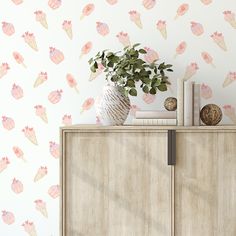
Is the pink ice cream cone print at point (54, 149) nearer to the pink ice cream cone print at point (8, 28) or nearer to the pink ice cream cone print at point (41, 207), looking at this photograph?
the pink ice cream cone print at point (41, 207)

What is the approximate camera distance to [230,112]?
314 cm

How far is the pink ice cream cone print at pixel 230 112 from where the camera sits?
3.14m

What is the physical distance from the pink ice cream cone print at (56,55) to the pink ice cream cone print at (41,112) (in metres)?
0.28

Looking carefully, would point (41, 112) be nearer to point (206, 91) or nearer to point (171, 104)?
point (171, 104)

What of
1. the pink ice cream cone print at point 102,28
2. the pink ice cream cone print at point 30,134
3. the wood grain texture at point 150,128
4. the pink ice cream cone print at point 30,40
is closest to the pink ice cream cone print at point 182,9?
the pink ice cream cone print at point 102,28

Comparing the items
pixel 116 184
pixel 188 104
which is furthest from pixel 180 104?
pixel 116 184

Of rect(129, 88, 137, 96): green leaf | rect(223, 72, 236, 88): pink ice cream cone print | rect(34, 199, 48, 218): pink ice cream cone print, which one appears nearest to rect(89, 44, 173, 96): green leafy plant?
rect(129, 88, 137, 96): green leaf

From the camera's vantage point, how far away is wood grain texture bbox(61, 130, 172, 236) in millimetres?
2795

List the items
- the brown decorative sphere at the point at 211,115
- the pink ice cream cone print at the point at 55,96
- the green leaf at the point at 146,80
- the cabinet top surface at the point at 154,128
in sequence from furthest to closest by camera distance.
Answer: the pink ice cream cone print at the point at 55,96 → the green leaf at the point at 146,80 → the brown decorative sphere at the point at 211,115 → the cabinet top surface at the point at 154,128

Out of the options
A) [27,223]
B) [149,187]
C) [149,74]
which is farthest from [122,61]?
[27,223]

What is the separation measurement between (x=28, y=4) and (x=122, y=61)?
734 mm

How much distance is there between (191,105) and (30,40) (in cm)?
107

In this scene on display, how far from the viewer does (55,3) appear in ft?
10.6

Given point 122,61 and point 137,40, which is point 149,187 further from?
point 137,40
